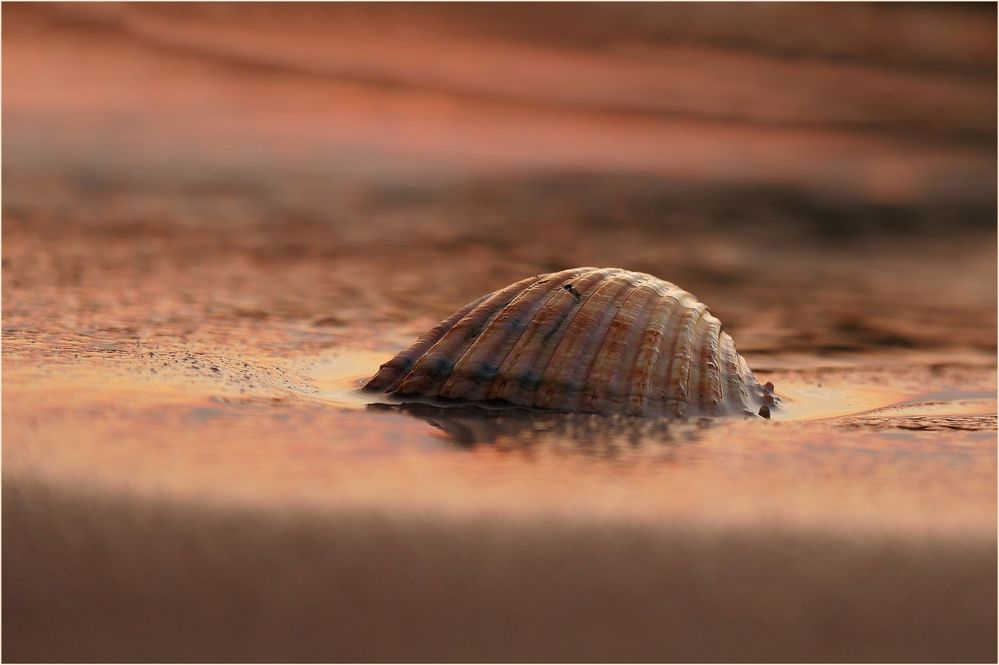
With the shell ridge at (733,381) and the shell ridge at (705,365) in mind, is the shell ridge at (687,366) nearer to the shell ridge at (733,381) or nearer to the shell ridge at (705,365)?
the shell ridge at (705,365)

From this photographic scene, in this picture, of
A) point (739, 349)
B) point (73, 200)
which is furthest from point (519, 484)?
point (73, 200)

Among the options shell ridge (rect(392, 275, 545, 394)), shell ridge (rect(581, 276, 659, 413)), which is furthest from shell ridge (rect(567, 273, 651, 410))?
shell ridge (rect(392, 275, 545, 394))

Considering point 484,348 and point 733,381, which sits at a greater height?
point 484,348

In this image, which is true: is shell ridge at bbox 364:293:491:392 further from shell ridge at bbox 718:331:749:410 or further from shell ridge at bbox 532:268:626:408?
shell ridge at bbox 718:331:749:410

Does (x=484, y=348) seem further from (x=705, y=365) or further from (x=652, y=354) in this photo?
(x=705, y=365)

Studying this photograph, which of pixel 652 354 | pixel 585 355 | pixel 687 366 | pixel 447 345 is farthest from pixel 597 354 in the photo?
pixel 447 345

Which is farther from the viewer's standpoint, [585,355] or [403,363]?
[403,363]

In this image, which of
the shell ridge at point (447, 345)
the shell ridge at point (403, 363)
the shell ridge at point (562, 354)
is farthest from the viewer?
the shell ridge at point (403, 363)

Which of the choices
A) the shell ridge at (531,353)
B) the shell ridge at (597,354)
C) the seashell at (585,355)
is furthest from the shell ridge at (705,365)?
the shell ridge at (531,353)
